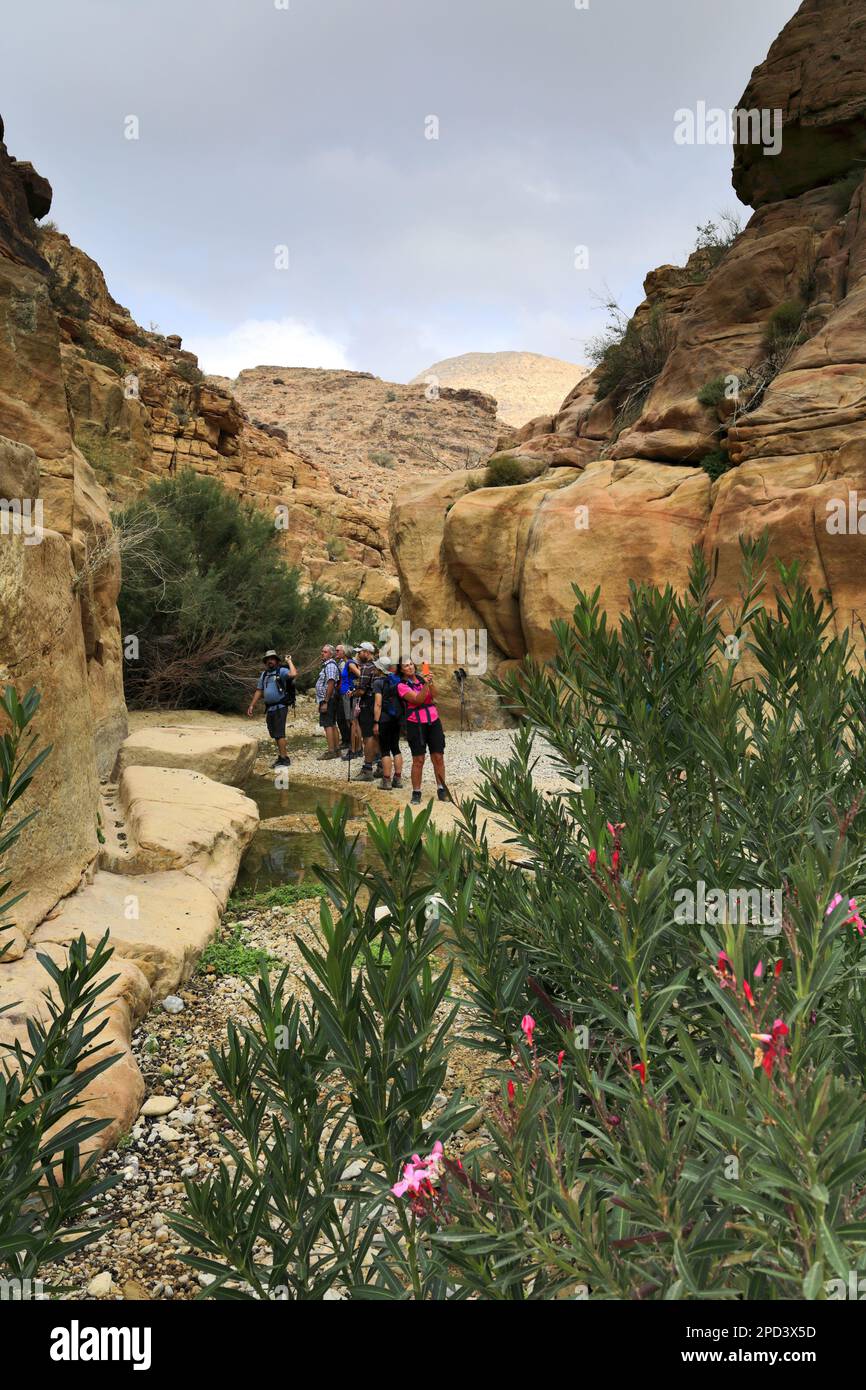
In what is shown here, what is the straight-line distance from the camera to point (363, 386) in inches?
2381

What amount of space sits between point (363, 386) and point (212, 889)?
199 ft

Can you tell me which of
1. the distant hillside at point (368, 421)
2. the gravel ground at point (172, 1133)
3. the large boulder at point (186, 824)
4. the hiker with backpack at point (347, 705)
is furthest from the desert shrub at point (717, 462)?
the distant hillside at point (368, 421)

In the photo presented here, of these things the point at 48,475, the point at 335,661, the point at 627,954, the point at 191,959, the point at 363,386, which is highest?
the point at 363,386

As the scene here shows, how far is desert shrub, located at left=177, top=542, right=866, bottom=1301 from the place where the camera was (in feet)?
2.94

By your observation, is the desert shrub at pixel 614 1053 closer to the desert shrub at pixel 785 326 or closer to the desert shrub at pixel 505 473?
the desert shrub at pixel 785 326

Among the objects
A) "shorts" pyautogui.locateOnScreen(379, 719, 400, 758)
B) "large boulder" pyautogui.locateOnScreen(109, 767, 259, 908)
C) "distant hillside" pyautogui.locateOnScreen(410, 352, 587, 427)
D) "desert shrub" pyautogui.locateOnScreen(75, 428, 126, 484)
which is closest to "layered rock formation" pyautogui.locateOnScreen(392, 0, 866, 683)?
"shorts" pyautogui.locateOnScreen(379, 719, 400, 758)

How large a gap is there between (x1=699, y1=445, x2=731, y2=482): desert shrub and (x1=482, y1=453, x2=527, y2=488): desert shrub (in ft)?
11.5

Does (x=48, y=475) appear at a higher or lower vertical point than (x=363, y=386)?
lower

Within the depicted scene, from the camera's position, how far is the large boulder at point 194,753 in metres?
7.84

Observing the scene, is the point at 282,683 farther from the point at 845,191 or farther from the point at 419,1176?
the point at 845,191

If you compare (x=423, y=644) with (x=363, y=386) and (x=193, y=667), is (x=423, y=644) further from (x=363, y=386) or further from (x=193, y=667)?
(x=363, y=386)

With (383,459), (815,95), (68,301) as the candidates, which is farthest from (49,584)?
(383,459)

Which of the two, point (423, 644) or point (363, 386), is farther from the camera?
point (363, 386)

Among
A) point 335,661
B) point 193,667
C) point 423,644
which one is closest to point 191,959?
point 335,661
